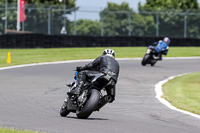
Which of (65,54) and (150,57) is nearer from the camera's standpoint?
(150,57)

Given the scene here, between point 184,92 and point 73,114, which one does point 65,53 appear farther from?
point 73,114

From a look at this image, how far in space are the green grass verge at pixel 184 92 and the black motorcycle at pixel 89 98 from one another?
8.13 feet

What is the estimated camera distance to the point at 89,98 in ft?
33.5

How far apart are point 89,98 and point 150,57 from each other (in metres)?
16.9

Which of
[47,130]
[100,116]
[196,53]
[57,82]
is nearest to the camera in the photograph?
[47,130]

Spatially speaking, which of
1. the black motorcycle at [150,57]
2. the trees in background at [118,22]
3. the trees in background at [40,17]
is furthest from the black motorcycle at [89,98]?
the trees in background at [118,22]

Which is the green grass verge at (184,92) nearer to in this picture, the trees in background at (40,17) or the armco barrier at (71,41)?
the armco barrier at (71,41)

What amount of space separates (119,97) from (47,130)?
6.13 m

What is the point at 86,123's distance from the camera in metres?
9.80

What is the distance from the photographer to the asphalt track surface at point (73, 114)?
Result: 9.39 m

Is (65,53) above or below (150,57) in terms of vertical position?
below

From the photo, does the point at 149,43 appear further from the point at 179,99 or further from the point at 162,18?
the point at 179,99

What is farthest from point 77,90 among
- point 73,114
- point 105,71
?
point 73,114

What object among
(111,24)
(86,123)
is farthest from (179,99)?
(111,24)
